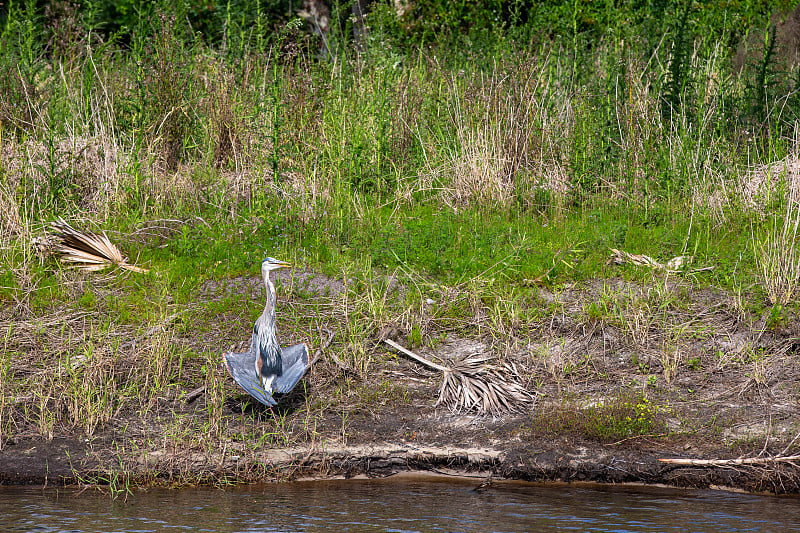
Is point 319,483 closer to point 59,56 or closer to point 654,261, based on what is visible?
point 654,261

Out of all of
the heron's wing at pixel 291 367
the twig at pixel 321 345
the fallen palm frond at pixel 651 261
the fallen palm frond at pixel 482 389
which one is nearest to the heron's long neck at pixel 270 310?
the heron's wing at pixel 291 367

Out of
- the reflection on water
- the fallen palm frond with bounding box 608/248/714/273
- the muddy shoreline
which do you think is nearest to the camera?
the reflection on water

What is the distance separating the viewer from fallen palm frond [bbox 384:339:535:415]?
19.4ft

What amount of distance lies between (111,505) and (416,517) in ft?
5.72

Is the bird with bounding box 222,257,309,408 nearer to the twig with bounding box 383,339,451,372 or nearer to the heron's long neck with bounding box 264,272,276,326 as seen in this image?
the heron's long neck with bounding box 264,272,276,326

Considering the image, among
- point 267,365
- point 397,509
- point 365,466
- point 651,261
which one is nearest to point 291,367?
point 267,365

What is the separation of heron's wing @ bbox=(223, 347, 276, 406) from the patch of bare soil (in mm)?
260

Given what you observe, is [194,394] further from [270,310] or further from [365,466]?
[365,466]

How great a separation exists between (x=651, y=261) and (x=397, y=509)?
3.21 metres

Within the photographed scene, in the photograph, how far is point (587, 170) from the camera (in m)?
8.47

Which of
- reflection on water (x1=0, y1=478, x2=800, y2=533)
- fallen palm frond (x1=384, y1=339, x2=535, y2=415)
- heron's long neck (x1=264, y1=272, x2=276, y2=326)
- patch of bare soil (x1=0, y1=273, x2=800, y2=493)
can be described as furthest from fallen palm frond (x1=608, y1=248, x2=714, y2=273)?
Answer: heron's long neck (x1=264, y1=272, x2=276, y2=326)

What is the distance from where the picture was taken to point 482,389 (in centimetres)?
597

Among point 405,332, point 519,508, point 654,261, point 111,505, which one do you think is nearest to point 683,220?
point 654,261

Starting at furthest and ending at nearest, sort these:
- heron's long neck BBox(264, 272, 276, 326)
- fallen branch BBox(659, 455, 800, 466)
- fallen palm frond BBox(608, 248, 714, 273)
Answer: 1. fallen palm frond BBox(608, 248, 714, 273)
2. heron's long neck BBox(264, 272, 276, 326)
3. fallen branch BBox(659, 455, 800, 466)
